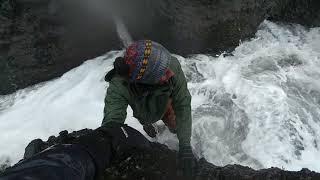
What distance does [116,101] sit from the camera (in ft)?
12.7

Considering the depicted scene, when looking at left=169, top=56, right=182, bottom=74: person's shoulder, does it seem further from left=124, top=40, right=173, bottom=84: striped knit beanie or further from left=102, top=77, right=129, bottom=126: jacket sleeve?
left=102, top=77, right=129, bottom=126: jacket sleeve

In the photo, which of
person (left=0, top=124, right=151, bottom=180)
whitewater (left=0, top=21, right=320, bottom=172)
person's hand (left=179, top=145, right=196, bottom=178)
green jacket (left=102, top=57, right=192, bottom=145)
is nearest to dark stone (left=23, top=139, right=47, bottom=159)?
green jacket (left=102, top=57, right=192, bottom=145)

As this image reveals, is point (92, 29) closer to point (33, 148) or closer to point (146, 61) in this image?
point (33, 148)

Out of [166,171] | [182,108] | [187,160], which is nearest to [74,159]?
[187,160]

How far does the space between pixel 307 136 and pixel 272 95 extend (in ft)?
3.36

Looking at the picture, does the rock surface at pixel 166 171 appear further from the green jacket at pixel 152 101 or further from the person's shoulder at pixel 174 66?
the person's shoulder at pixel 174 66

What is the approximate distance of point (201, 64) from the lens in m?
8.40

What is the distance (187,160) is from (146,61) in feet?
3.62

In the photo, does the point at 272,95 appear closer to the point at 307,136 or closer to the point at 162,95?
the point at 307,136

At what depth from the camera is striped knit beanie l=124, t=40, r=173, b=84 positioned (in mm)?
3502

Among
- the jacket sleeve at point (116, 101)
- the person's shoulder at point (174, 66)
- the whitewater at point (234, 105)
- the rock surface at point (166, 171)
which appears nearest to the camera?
the jacket sleeve at point (116, 101)

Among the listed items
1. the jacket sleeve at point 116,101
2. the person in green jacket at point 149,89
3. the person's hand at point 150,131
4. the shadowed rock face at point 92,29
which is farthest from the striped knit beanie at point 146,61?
the shadowed rock face at point 92,29

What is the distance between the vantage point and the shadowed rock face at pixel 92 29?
8.15m

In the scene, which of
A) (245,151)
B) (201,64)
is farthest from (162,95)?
(201,64)
